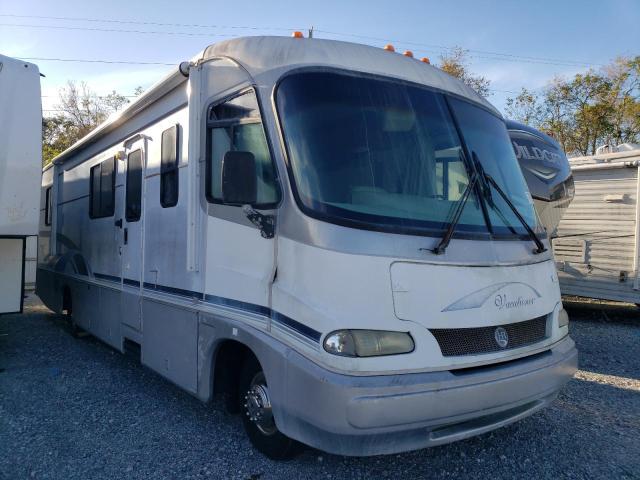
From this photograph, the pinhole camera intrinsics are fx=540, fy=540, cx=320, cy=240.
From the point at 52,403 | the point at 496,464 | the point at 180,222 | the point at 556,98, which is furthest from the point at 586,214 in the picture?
the point at 556,98

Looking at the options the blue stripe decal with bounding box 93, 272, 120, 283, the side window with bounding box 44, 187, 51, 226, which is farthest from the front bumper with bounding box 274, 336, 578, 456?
the side window with bounding box 44, 187, 51, 226

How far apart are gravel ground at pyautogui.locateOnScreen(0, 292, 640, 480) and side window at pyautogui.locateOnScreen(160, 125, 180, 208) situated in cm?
183

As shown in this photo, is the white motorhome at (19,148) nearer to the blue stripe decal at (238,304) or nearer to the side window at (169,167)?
the side window at (169,167)

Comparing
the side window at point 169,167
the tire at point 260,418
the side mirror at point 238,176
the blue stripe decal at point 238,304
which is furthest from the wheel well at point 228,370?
the side window at point 169,167

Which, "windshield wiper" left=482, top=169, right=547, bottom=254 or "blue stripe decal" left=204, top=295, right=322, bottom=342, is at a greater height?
"windshield wiper" left=482, top=169, right=547, bottom=254

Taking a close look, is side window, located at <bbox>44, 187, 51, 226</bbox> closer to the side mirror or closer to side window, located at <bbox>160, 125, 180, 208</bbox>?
side window, located at <bbox>160, 125, 180, 208</bbox>

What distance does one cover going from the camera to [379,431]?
278 centimetres

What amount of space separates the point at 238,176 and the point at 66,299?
18.3 ft

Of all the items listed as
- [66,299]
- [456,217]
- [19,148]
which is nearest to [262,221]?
[456,217]

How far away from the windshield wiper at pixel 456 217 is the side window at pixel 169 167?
225cm

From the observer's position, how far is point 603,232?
28.2 ft

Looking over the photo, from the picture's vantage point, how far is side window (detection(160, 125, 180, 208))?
4.43 m

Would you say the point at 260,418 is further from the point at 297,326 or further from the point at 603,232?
the point at 603,232

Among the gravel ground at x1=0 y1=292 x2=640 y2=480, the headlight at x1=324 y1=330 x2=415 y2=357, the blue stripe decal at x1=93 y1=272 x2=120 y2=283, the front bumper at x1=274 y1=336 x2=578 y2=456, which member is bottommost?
the gravel ground at x1=0 y1=292 x2=640 y2=480
